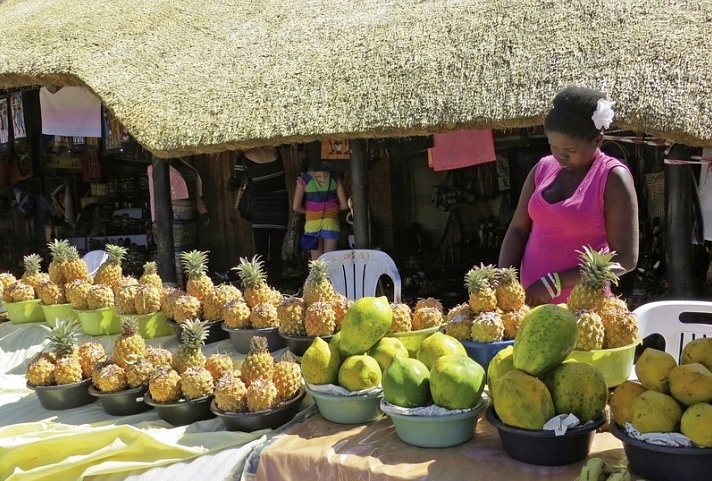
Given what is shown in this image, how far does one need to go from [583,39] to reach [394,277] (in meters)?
2.67

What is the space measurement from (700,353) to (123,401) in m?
1.96

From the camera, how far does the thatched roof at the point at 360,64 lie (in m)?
4.71

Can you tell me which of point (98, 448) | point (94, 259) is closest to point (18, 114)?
point (94, 259)

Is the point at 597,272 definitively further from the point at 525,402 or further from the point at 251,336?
the point at 251,336

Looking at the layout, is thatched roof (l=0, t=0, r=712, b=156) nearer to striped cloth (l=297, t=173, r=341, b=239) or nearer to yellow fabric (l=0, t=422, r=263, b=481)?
striped cloth (l=297, t=173, r=341, b=239)

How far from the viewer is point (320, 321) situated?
96.7 inches

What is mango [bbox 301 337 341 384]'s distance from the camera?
1988 millimetres

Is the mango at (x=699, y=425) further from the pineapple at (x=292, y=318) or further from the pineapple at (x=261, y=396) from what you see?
the pineapple at (x=292, y=318)

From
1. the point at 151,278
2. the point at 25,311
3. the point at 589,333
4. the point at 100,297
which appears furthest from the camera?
the point at 25,311

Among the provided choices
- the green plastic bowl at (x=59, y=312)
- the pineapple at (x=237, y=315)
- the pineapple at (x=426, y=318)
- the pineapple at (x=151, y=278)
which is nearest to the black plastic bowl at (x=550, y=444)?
the pineapple at (x=426, y=318)

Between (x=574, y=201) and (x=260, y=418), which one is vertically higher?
(x=574, y=201)

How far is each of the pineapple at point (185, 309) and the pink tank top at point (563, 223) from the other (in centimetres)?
154

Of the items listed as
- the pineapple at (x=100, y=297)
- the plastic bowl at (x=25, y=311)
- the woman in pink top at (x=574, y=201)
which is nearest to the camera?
the woman in pink top at (x=574, y=201)

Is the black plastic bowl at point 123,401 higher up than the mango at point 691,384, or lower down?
lower down
